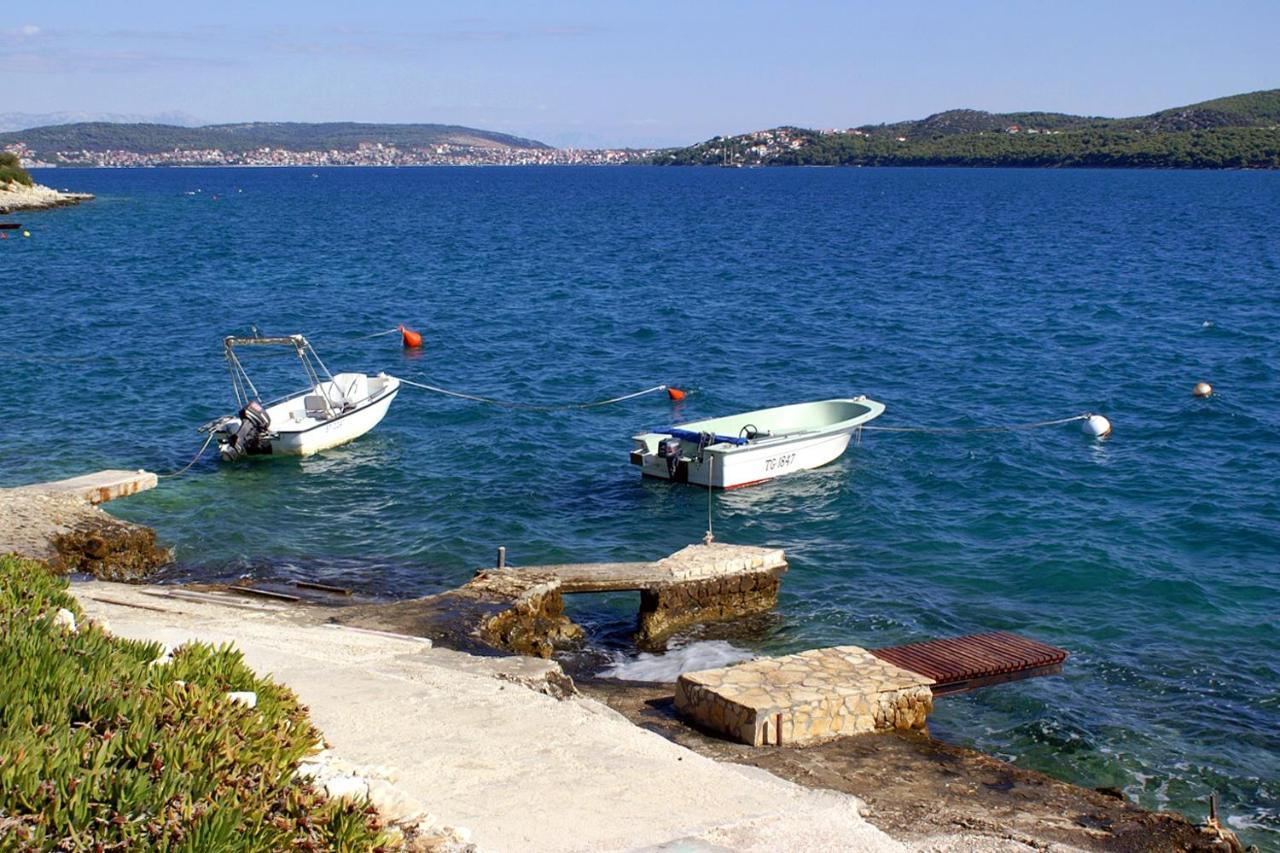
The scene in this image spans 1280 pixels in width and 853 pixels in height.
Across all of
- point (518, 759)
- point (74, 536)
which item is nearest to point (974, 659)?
point (518, 759)

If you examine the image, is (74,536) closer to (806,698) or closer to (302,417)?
(302,417)

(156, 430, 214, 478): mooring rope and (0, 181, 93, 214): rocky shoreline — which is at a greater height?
(0, 181, 93, 214): rocky shoreline

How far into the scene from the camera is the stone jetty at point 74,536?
58.7 feet

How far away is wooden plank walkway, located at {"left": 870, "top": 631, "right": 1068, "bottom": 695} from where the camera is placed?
46.8 ft

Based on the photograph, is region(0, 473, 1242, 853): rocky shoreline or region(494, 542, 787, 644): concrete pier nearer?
region(0, 473, 1242, 853): rocky shoreline

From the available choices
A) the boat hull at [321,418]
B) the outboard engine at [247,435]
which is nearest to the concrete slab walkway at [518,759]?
the outboard engine at [247,435]

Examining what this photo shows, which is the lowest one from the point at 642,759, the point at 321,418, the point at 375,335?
the point at 321,418

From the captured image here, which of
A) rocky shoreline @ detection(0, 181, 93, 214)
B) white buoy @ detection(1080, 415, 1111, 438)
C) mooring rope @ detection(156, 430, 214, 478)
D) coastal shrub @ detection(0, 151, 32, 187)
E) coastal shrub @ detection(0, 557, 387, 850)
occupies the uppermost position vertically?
coastal shrub @ detection(0, 151, 32, 187)

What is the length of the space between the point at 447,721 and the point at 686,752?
82.4 inches

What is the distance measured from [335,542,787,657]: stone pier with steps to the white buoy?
1283 cm

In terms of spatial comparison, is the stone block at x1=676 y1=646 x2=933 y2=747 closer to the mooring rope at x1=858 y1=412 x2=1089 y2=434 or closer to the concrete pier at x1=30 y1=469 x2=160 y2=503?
the concrete pier at x1=30 y1=469 x2=160 y2=503

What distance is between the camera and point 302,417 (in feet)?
89.0

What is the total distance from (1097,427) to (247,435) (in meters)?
17.8

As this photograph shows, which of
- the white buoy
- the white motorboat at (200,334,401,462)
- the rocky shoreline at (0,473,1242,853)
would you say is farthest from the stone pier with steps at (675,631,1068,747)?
the white buoy
